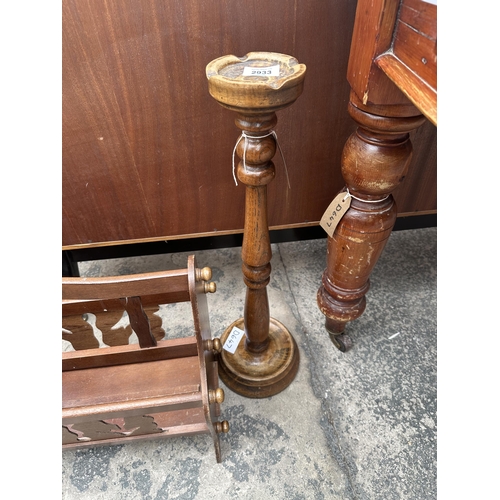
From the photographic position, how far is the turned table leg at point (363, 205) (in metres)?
0.57

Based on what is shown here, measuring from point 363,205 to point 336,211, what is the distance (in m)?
0.05

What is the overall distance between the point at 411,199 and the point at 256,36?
53cm

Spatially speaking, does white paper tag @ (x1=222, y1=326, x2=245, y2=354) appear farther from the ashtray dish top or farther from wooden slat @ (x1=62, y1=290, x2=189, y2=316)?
the ashtray dish top

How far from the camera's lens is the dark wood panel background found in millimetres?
625

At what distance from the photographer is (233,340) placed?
0.81 m

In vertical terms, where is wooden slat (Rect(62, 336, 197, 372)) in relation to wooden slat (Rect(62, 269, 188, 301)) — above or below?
below

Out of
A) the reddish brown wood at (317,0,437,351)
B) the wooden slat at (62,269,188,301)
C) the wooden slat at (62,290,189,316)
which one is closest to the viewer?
the reddish brown wood at (317,0,437,351)

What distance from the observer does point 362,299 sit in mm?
793

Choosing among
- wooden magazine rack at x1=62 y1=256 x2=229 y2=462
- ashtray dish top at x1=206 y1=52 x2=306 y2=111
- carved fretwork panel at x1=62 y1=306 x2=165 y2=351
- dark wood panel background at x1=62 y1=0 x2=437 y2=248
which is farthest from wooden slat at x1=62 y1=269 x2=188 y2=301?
dark wood panel background at x1=62 y1=0 x2=437 y2=248

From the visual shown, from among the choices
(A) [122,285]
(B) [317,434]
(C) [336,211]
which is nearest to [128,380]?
(A) [122,285]

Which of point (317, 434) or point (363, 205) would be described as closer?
point (363, 205)

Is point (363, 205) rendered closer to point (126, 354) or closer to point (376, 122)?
point (376, 122)

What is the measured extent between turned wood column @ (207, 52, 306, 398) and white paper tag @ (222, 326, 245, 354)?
0.06ft

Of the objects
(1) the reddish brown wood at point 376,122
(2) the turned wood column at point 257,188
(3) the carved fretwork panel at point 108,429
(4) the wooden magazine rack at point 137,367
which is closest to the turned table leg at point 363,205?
(1) the reddish brown wood at point 376,122
